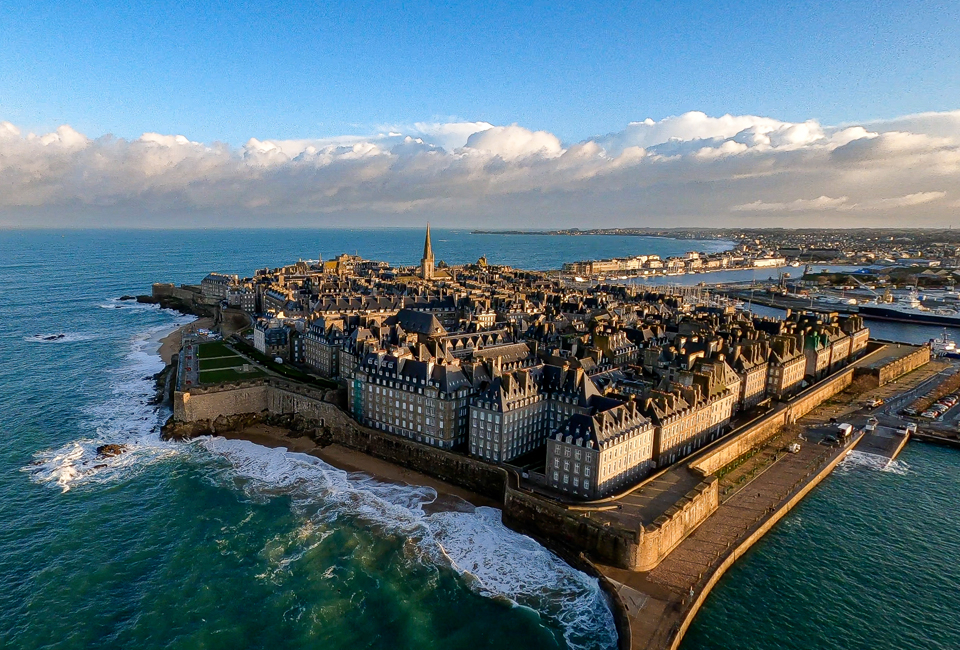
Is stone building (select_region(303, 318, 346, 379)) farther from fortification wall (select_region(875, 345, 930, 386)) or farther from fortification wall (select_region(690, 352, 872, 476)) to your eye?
fortification wall (select_region(875, 345, 930, 386))

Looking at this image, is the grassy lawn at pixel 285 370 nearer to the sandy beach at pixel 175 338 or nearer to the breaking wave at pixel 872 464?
the sandy beach at pixel 175 338

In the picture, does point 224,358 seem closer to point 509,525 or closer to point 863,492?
point 509,525

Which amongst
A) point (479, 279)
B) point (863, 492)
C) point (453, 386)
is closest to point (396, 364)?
point (453, 386)

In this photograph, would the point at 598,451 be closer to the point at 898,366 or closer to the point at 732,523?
the point at 732,523

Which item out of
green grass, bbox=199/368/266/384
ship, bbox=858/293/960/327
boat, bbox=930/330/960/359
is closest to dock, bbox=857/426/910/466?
boat, bbox=930/330/960/359

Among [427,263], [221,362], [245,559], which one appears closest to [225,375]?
[221,362]

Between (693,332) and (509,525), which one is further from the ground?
(693,332)
